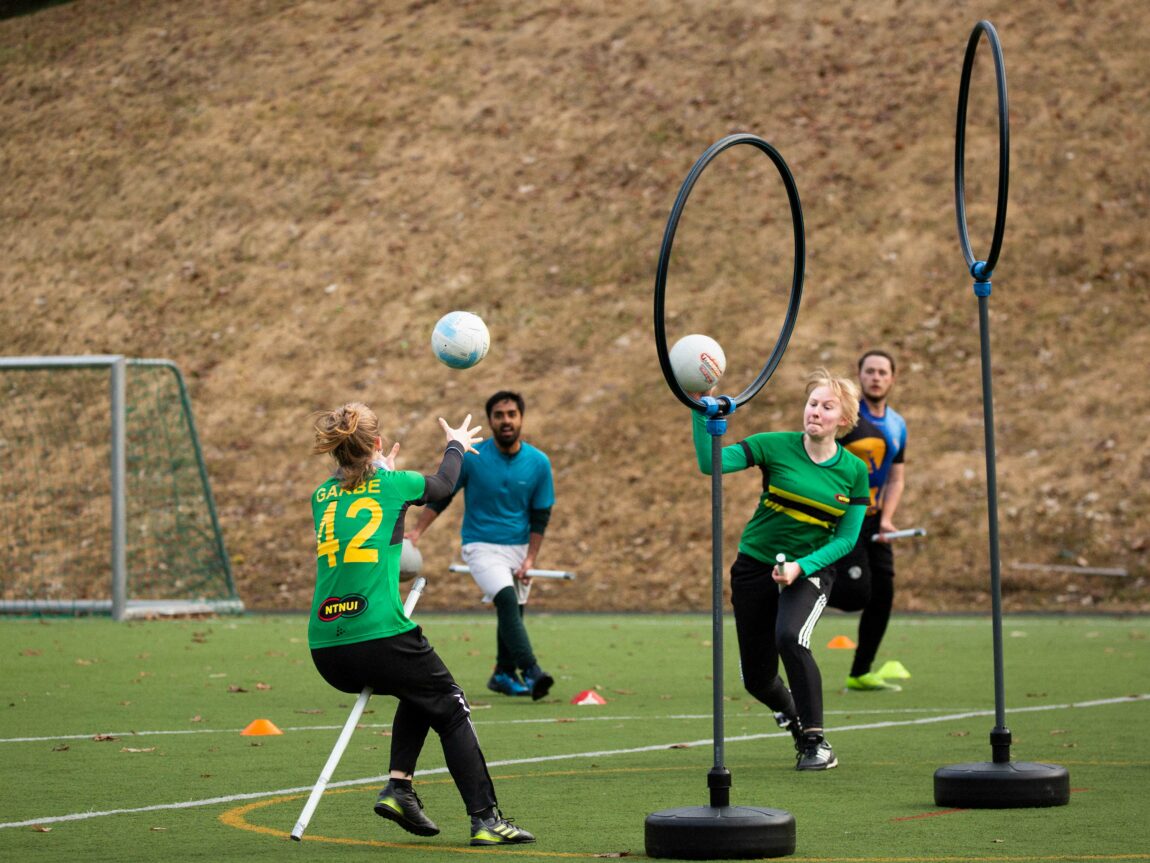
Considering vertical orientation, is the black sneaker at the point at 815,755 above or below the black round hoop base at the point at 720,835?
below

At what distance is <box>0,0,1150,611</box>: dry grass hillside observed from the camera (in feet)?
87.9

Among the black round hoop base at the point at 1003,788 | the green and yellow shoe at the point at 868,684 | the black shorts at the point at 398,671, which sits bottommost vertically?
the green and yellow shoe at the point at 868,684

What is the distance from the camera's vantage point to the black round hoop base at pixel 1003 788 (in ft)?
25.7

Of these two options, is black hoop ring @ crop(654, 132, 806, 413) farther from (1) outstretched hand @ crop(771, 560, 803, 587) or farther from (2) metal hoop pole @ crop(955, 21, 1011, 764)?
(1) outstretched hand @ crop(771, 560, 803, 587)

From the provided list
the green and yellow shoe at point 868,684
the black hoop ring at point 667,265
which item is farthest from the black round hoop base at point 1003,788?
the green and yellow shoe at point 868,684

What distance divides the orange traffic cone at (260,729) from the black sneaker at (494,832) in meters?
4.16

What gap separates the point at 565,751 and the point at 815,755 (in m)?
1.55

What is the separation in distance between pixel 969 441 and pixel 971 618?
16.9ft

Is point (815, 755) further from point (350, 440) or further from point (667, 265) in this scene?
point (350, 440)

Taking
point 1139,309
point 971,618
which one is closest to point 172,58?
point 1139,309

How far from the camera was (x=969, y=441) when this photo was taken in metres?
26.9

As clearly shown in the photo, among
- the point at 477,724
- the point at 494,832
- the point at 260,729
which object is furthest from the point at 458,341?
the point at 477,724

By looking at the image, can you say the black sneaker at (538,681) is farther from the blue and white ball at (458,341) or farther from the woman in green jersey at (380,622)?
the woman in green jersey at (380,622)

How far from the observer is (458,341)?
354 inches
